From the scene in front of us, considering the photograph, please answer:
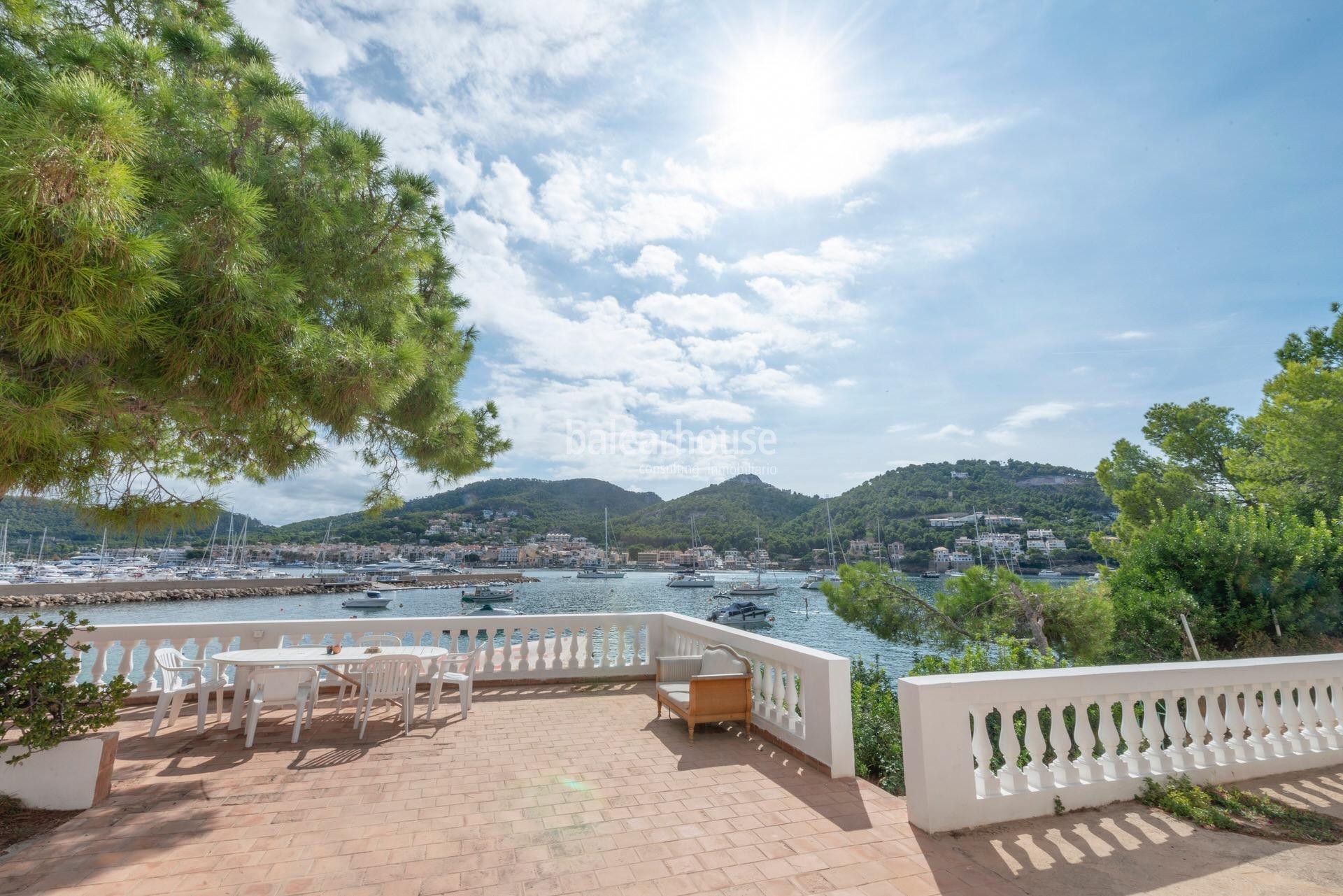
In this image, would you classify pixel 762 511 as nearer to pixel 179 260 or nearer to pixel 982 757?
pixel 982 757

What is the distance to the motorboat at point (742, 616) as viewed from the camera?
3319cm

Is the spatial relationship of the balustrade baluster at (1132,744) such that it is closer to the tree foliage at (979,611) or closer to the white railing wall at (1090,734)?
the white railing wall at (1090,734)

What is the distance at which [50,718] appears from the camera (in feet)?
10.5

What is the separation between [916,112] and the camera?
6.44m

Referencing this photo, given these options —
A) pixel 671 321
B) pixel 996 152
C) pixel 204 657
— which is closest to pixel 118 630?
pixel 204 657

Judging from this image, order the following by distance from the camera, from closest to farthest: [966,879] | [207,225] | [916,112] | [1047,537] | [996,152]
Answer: [966,879]
[207,225]
[916,112]
[996,152]
[1047,537]

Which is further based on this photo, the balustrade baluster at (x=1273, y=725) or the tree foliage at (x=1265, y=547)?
the tree foliage at (x=1265, y=547)

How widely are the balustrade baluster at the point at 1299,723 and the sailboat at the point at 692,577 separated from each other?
184 ft


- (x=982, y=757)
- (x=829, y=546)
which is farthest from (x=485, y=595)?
(x=982, y=757)

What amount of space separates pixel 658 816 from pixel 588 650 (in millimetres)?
4281

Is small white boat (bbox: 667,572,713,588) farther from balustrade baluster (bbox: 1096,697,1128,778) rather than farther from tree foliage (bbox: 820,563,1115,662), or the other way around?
balustrade baluster (bbox: 1096,697,1128,778)

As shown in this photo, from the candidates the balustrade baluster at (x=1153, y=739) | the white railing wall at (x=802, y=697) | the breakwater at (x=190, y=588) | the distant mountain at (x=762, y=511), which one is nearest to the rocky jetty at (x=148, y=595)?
the breakwater at (x=190, y=588)

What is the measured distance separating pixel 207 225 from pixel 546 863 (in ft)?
12.3

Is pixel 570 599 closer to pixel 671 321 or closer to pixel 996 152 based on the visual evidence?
pixel 671 321
